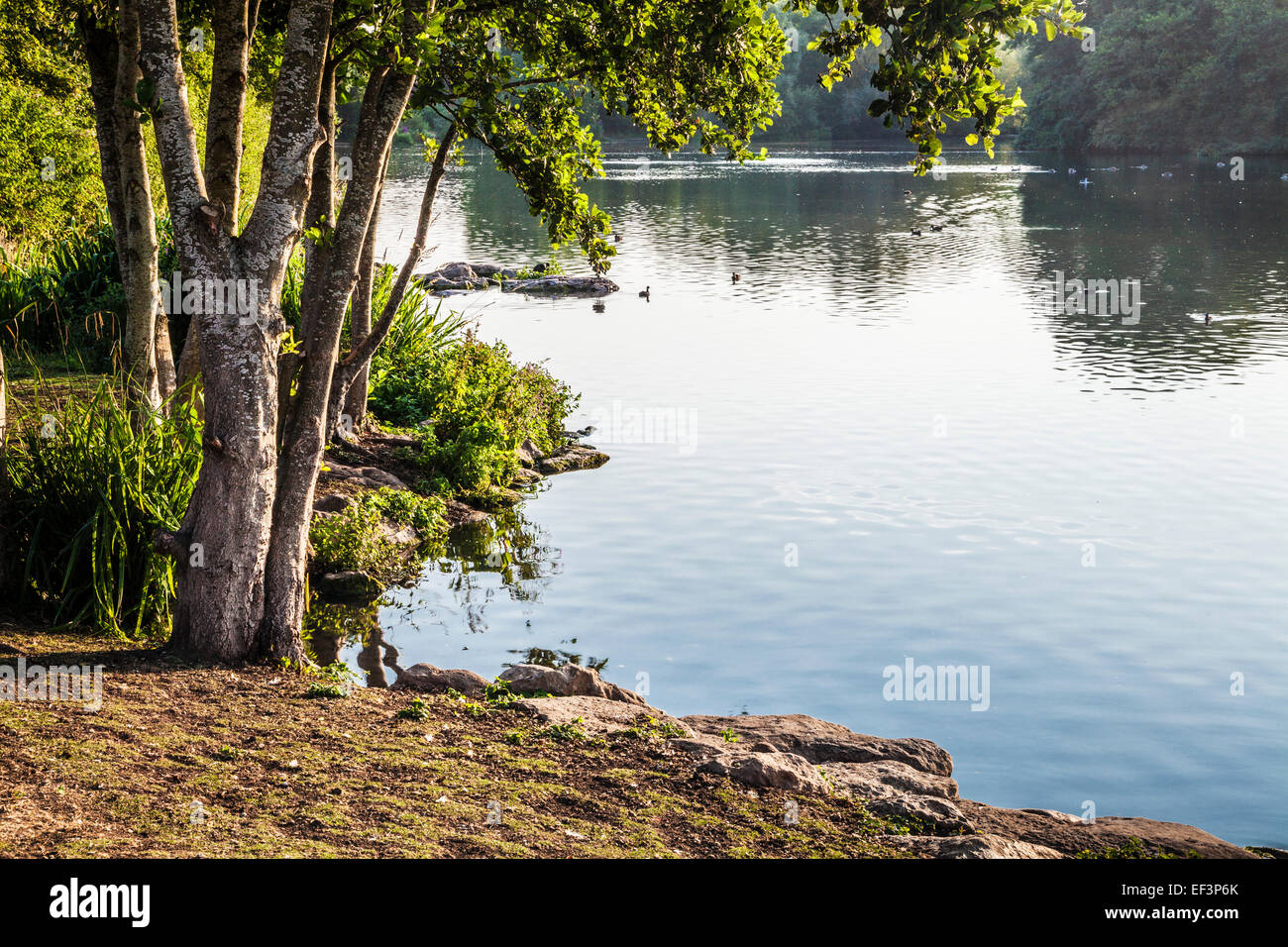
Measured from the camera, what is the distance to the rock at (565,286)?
124 ft

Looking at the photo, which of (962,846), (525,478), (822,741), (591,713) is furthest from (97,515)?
(525,478)

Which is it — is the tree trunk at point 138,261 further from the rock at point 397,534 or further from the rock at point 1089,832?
the rock at point 1089,832

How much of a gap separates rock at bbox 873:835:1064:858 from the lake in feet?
8.78

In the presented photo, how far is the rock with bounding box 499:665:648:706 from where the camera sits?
10.0 metres

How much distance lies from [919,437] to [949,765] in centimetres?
1167

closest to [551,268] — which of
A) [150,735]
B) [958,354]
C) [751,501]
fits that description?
[751,501]

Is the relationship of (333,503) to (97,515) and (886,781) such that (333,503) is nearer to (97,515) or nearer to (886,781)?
(97,515)

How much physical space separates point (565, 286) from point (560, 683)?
29.6 metres

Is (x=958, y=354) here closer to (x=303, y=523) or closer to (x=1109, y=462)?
(x=1109, y=462)

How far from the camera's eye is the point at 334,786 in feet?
22.3

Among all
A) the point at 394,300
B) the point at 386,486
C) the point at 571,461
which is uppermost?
the point at 394,300

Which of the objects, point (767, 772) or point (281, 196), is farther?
point (281, 196)

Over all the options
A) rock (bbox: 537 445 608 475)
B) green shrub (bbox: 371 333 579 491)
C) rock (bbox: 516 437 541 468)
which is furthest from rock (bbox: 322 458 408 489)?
rock (bbox: 537 445 608 475)

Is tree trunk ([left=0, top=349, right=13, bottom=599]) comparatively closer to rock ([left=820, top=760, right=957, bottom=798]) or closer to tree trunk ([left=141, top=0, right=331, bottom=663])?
tree trunk ([left=141, top=0, right=331, bottom=663])
